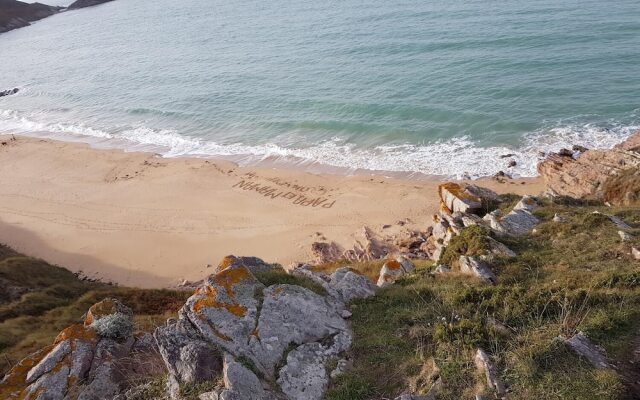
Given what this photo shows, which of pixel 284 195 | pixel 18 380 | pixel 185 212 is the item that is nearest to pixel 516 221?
pixel 18 380

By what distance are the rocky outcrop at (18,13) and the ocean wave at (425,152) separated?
378ft

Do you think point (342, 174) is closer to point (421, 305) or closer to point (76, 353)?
point (421, 305)

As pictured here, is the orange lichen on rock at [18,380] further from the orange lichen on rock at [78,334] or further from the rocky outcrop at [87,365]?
the orange lichen on rock at [78,334]

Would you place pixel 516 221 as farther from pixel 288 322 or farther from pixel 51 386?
pixel 51 386

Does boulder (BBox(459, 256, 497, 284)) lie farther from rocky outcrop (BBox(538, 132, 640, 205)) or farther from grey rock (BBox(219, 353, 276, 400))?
rocky outcrop (BBox(538, 132, 640, 205))

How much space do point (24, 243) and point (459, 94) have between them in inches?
1271

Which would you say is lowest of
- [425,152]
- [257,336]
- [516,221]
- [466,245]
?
[425,152]

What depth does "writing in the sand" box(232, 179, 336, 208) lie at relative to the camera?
26.6 metres

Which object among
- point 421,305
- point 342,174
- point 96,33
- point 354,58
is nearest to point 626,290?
point 421,305

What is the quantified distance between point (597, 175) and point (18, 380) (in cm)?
2288

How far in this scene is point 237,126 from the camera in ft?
129

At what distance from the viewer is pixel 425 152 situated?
3023 centimetres

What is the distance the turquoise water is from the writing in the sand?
416 cm

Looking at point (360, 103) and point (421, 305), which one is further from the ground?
point (421, 305)
